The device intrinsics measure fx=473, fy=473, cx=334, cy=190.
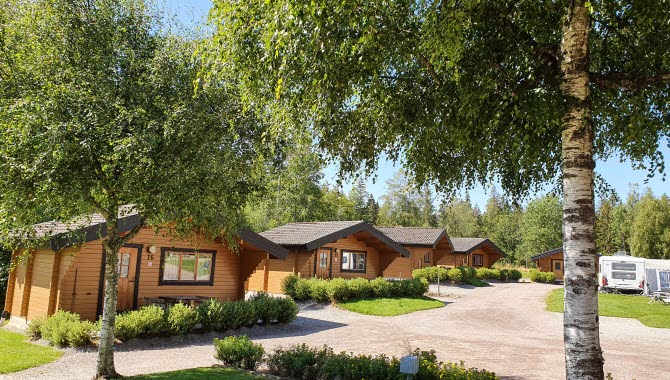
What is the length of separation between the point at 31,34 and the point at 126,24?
1.48 meters

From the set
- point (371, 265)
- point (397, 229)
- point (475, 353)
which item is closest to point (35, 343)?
point (475, 353)

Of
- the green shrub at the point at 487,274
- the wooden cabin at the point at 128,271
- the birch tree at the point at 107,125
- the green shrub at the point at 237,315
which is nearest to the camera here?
the birch tree at the point at 107,125

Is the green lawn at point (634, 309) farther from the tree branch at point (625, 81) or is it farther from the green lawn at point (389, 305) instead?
the tree branch at point (625, 81)

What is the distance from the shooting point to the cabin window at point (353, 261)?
26367 mm

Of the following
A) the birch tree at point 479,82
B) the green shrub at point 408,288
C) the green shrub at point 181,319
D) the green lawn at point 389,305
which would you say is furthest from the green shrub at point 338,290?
the birch tree at point 479,82

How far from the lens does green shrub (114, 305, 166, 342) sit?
1167 centimetres

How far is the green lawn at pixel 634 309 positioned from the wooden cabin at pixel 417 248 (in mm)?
11207

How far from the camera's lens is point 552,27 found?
5.68 meters

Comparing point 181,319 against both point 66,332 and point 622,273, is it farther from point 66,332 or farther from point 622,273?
point 622,273

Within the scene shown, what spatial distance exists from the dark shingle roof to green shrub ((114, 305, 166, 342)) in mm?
25900

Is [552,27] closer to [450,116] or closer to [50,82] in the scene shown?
[450,116]

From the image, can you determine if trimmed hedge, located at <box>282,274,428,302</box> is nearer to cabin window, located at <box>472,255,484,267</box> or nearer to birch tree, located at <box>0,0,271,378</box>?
birch tree, located at <box>0,0,271,378</box>

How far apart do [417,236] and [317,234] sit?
1573 centimetres

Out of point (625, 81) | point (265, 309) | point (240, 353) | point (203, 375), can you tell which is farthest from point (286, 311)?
point (625, 81)
